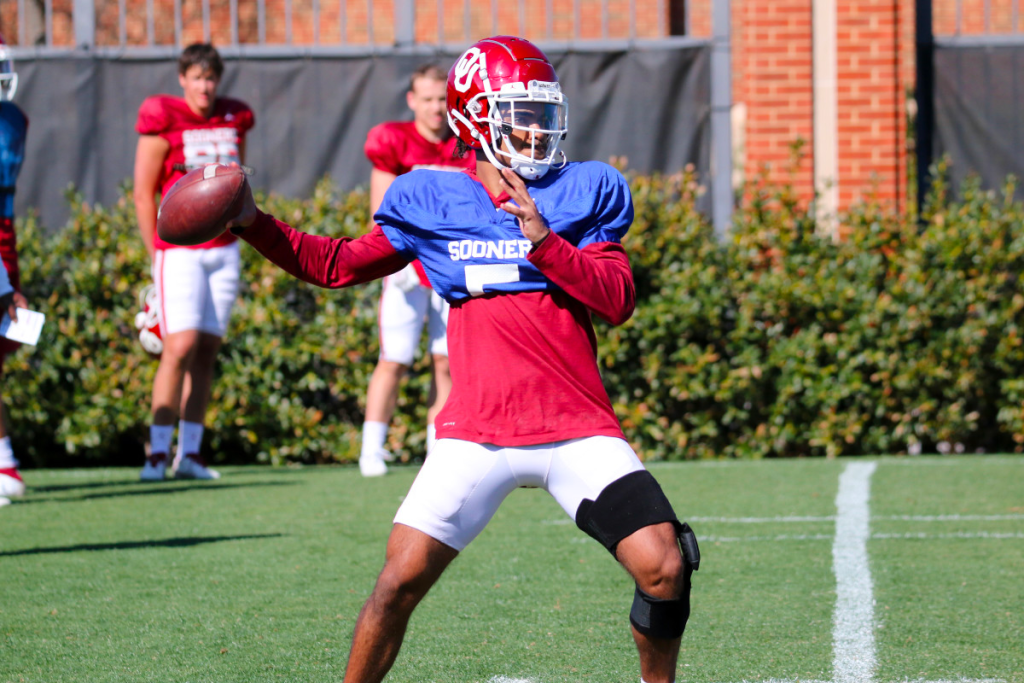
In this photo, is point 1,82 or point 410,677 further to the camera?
point 1,82

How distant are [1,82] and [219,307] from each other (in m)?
1.56

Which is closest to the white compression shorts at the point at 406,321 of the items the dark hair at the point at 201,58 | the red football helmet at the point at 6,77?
the dark hair at the point at 201,58

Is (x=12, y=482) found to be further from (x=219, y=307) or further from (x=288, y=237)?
(x=288, y=237)

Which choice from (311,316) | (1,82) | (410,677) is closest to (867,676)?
(410,677)

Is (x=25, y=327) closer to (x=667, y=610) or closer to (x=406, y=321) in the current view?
(x=406, y=321)

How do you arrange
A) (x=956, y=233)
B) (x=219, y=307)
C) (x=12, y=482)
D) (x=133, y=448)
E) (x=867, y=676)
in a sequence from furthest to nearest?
(x=133, y=448), (x=956, y=233), (x=219, y=307), (x=12, y=482), (x=867, y=676)

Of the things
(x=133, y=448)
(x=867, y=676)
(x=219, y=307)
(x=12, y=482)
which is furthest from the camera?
(x=133, y=448)

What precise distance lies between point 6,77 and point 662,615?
452 centimetres

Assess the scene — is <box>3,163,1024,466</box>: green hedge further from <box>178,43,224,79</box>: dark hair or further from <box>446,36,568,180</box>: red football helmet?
<box>446,36,568,180</box>: red football helmet

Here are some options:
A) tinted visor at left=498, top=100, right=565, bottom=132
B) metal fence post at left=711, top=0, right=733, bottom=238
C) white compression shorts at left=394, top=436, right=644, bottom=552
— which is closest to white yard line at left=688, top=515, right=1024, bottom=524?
white compression shorts at left=394, top=436, right=644, bottom=552

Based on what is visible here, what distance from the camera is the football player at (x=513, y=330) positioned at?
8.39 ft

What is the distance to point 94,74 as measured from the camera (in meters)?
9.04

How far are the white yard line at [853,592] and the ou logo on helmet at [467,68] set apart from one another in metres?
1.75

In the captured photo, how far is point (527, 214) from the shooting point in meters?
2.55
